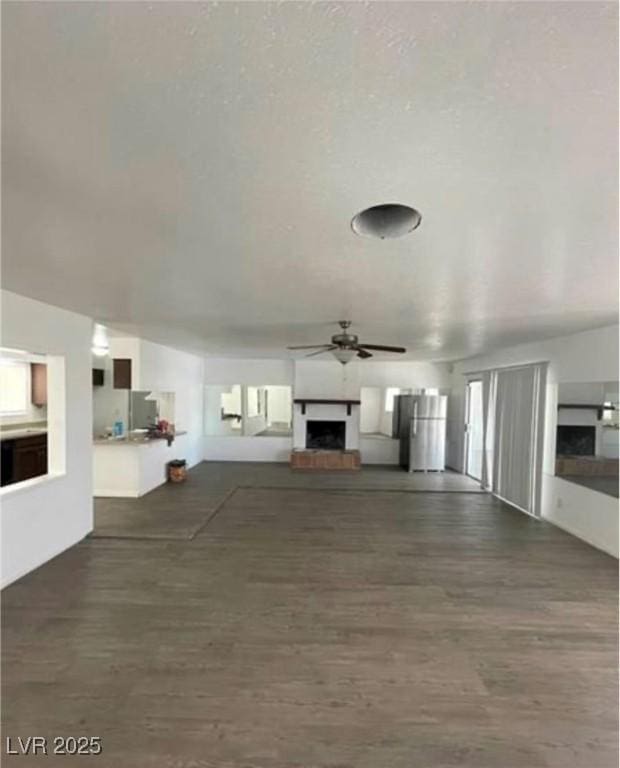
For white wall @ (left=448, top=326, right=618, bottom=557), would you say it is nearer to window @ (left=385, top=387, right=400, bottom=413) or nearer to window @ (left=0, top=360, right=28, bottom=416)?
window @ (left=385, top=387, right=400, bottom=413)

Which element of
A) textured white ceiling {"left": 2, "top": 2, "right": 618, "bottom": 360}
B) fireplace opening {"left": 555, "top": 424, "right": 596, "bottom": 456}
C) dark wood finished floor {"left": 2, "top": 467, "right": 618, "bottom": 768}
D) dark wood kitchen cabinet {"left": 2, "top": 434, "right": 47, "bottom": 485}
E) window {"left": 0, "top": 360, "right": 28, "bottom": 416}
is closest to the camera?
textured white ceiling {"left": 2, "top": 2, "right": 618, "bottom": 360}

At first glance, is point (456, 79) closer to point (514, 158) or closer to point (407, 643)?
point (514, 158)

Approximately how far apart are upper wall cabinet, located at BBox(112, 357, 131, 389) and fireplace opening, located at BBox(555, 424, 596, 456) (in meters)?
6.05

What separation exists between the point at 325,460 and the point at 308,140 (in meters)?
8.20

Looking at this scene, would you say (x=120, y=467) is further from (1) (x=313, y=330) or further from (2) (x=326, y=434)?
(2) (x=326, y=434)

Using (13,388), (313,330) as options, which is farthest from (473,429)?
(13,388)

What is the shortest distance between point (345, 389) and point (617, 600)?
22.0 feet

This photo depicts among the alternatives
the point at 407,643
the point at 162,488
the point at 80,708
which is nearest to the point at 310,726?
the point at 407,643

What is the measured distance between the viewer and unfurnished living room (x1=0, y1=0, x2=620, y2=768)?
1.07m

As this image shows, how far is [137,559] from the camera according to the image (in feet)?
13.4

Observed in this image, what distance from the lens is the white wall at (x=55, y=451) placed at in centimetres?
356

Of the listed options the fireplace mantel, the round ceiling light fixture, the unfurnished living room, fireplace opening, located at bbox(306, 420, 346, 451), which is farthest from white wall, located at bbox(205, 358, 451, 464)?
the round ceiling light fixture

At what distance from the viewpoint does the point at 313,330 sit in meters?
5.23

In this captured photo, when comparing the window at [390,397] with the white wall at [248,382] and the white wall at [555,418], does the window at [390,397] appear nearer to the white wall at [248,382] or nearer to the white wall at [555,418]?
the white wall at [248,382]
